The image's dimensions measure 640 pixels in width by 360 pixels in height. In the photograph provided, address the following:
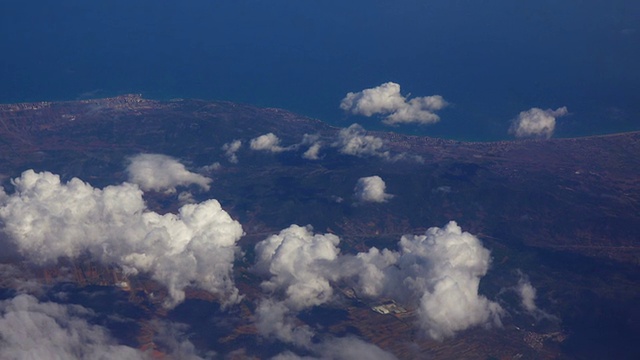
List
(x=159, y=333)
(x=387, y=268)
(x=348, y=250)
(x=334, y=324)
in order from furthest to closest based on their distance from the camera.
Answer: (x=348, y=250) → (x=387, y=268) → (x=334, y=324) → (x=159, y=333)

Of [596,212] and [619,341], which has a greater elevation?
[596,212]

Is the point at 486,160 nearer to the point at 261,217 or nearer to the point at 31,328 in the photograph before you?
the point at 261,217

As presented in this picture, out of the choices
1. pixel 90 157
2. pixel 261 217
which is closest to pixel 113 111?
pixel 90 157

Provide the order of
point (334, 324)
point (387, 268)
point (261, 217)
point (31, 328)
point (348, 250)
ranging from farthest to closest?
point (261, 217), point (348, 250), point (387, 268), point (334, 324), point (31, 328)

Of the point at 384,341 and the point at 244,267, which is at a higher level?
the point at 244,267

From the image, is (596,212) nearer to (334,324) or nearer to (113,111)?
(334,324)

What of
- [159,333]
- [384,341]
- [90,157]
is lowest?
[384,341]

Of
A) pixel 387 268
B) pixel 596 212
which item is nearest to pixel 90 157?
pixel 387 268

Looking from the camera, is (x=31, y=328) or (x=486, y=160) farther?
(x=486, y=160)

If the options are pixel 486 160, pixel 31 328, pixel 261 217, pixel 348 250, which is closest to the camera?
pixel 31 328
